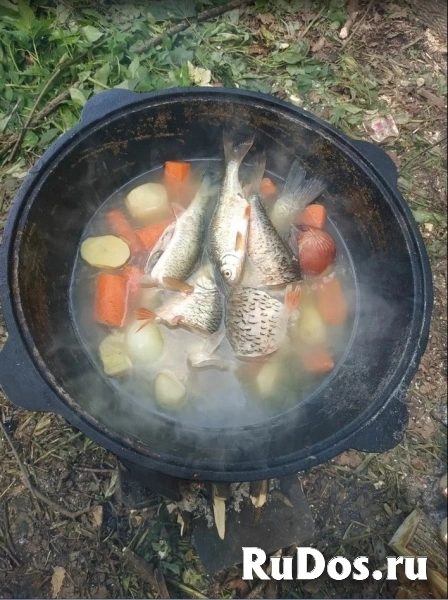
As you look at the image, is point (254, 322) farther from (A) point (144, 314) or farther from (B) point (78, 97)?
(B) point (78, 97)

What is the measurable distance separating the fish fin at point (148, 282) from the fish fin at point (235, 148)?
0.67m

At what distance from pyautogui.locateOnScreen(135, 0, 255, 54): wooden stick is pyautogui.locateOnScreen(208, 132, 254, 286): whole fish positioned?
49.1 inches

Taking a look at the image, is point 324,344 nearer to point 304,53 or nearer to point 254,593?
point 254,593

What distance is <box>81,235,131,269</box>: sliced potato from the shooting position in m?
2.48

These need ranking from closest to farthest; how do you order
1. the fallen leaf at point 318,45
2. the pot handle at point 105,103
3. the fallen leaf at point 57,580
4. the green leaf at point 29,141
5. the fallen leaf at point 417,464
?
the pot handle at point 105,103, the fallen leaf at point 57,580, the fallen leaf at point 417,464, the green leaf at point 29,141, the fallen leaf at point 318,45

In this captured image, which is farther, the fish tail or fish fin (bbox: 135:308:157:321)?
the fish tail

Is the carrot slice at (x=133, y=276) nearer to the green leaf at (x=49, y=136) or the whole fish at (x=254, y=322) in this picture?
the whole fish at (x=254, y=322)

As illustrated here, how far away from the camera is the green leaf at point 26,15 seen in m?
3.01

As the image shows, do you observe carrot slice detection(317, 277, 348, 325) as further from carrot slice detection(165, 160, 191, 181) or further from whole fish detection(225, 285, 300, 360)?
carrot slice detection(165, 160, 191, 181)

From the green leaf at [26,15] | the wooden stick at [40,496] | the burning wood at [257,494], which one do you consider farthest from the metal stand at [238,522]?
the green leaf at [26,15]

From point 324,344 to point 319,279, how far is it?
325mm

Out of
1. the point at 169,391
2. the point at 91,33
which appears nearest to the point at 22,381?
the point at 169,391

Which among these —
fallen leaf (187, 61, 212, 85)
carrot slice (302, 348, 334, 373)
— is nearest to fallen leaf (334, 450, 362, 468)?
carrot slice (302, 348, 334, 373)

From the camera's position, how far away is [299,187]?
2564mm
